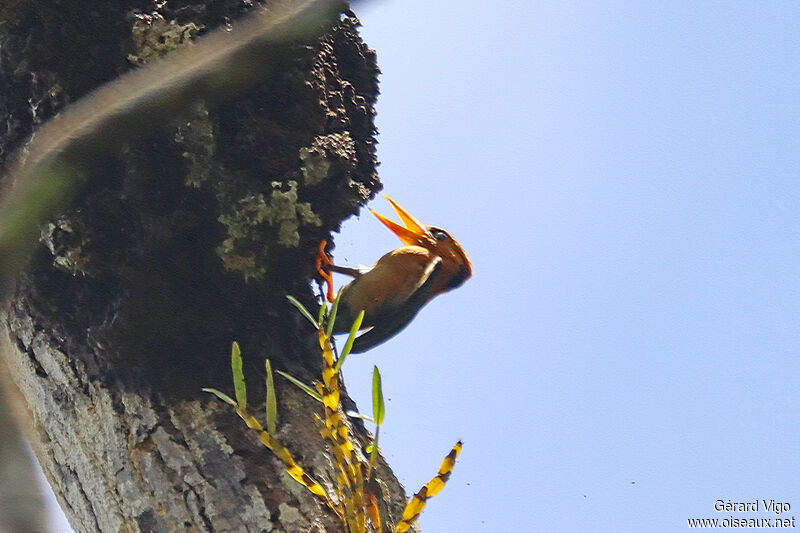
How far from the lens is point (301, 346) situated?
207cm

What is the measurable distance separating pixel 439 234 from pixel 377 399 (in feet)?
6.24

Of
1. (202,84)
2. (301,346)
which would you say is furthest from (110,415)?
(202,84)

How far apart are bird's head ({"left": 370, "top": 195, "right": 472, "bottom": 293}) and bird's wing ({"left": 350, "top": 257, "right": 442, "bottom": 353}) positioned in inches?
9.5

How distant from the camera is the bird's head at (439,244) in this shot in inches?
131

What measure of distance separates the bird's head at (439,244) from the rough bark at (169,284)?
1097 mm

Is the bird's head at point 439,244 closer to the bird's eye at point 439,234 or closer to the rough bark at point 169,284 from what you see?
the bird's eye at point 439,234

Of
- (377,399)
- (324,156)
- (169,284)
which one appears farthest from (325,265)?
(377,399)

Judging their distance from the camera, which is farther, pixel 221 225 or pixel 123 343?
pixel 221 225

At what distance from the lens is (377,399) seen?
61.4 inches

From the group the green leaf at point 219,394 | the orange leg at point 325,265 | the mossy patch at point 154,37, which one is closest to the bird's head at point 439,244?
the orange leg at point 325,265

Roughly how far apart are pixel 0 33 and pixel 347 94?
850 mm

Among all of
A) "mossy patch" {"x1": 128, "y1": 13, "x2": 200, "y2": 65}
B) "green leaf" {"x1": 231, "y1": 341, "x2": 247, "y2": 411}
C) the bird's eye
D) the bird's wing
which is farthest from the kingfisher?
"green leaf" {"x1": 231, "y1": 341, "x2": 247, "y2": 411}

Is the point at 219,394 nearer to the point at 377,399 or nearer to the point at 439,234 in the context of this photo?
the point at 377,399

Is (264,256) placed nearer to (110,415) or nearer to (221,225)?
(221,225)
